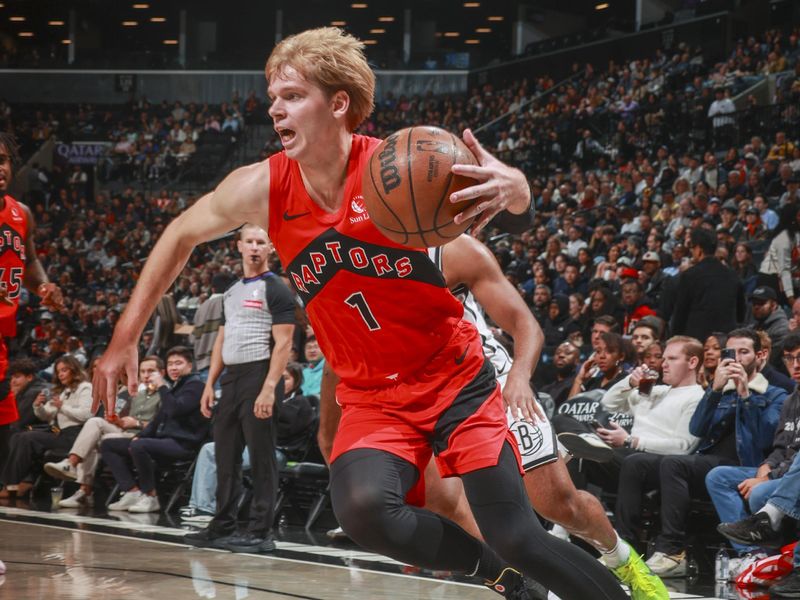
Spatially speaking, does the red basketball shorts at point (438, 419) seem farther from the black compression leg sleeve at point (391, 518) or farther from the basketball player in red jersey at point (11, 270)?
the basketball player in red jersey at point (11, 270)

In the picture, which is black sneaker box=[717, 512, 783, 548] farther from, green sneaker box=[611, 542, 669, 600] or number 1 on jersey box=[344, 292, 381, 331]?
number 1 on jersey box=[344, 292, 381, 331]

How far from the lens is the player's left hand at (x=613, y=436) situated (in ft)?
20.3

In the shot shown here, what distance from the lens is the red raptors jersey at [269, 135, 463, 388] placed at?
120 inches

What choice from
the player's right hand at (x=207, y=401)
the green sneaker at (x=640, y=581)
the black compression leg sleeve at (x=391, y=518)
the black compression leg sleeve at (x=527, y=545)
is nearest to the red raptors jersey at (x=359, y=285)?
the black compression leg sleeve at (x=391, y=518)

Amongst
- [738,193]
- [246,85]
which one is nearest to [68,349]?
[738,193]

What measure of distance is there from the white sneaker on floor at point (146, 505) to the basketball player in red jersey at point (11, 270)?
2882mm

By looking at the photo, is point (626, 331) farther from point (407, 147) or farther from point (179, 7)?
point (179, 7)

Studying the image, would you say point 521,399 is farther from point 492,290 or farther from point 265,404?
point 265,404

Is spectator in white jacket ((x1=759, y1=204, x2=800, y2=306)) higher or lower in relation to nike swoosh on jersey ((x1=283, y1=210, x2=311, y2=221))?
lower

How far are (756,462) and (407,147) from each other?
3.88 m

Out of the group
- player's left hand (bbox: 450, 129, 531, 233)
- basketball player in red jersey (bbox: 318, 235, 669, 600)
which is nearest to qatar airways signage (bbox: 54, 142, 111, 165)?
basketball player in red jersey (bbox: 318, 235, 669, 600)

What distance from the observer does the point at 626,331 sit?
950 cm

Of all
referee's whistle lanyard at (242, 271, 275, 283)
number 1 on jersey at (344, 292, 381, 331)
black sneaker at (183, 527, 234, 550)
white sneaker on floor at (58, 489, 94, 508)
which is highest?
number 1 on jersey at (344, 292, 381, 331)

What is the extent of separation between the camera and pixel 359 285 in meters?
3.06
